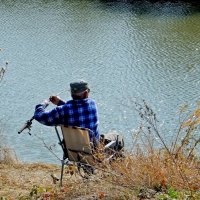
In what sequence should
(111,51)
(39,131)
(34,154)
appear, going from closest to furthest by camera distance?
(34,154), (39,131), (111,51)

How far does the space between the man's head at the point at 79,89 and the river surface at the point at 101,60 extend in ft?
8.82

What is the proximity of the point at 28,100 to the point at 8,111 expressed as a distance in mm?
1038

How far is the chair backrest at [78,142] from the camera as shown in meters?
4.87

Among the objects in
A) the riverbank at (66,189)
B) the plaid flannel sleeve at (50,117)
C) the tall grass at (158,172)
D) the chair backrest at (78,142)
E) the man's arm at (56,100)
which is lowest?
the riverbank at (66,189)

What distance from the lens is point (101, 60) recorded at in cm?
1744

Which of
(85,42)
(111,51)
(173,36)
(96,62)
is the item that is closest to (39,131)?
(96,62)

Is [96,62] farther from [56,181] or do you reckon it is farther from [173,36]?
[56,181]

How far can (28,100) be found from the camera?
13.1 m

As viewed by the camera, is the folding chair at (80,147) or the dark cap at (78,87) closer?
the folding chair at (80,147)

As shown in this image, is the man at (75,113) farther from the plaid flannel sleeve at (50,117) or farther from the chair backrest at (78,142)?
the chair backrest at (78,142)

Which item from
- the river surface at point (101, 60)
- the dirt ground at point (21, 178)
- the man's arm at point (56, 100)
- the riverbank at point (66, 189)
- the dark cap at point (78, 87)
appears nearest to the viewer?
the riverbank at point (66, 189)

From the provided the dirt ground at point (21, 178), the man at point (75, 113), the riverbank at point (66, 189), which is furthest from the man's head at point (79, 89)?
the dirt ground at point (21, 178)

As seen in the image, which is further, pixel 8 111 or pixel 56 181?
pixel 8 111

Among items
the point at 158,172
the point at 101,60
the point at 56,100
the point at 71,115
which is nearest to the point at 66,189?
the point at 158,172
